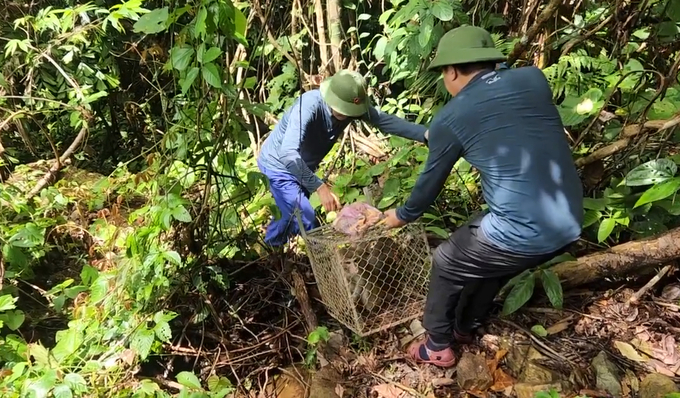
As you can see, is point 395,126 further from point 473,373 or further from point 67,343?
point 67,343

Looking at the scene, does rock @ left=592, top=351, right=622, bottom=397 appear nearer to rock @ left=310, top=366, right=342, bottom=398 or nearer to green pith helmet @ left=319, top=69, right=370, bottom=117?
rock @ left=310, top=366, right=342, bottom=398

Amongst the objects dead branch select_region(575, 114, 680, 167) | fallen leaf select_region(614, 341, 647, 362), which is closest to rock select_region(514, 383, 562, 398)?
fallen leaf select_region(614, 341, 647, 362)

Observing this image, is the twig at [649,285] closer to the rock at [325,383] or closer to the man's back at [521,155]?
the man's back at [521,155]

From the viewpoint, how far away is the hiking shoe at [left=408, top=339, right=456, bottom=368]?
87.4 inches

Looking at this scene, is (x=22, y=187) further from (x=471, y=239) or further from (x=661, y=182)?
(x=661, y=182)

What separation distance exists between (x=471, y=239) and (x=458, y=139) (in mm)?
366


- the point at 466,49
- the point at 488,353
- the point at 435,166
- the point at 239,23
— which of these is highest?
the point at 239,23

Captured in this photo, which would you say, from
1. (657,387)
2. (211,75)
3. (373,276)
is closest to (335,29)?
(373,276)

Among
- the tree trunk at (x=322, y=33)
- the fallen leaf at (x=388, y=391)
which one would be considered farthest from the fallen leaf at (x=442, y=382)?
the tree trunk at (x=322, y=33)

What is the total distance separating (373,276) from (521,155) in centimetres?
92

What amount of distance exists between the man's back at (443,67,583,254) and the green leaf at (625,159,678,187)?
0.50 meters

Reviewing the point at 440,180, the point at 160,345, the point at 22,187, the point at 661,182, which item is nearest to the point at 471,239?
the point at 440,180

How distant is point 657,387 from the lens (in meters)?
1.92

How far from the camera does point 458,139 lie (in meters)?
1.81
